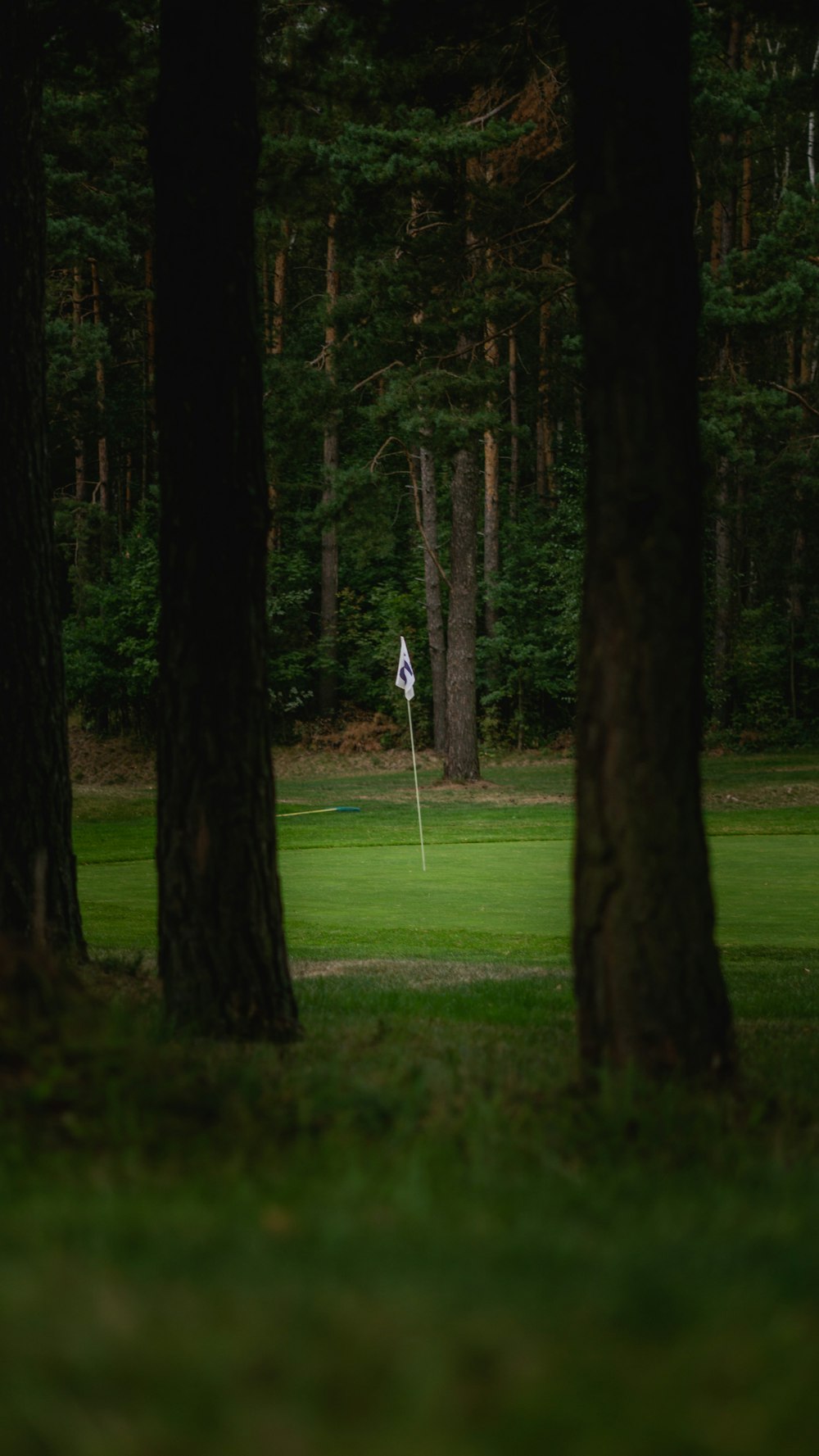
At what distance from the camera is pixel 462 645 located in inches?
1158

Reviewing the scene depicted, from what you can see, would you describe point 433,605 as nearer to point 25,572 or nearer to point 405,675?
point 405,675

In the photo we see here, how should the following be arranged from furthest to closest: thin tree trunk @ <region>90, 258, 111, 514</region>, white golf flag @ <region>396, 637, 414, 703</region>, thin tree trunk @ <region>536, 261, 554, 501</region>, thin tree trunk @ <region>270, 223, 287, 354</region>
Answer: thin tree trunk @ <region>536, 261, 554, 501</region>
thin tree trunk @ <region>270, 223, 287, 354</region>
thin tree trunk @ <region>90, 258, 111, 514</region>
white golf flag @ <region>396, 637, 414, 703</region>

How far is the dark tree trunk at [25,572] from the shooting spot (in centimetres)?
819

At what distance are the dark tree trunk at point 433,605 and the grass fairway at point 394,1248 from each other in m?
29.7

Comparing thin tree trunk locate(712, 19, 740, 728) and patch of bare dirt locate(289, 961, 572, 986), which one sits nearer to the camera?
patch of bare dirt locate(289, 961, 572, 986)

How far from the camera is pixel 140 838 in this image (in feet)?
68.5

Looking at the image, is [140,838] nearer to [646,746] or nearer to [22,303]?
[22,303]

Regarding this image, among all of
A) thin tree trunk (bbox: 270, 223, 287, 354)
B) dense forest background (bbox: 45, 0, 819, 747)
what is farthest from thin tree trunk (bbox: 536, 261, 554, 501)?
thin tree trunk (bbox: 270, 223, 287, 354)

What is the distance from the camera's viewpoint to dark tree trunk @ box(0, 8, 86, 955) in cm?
819

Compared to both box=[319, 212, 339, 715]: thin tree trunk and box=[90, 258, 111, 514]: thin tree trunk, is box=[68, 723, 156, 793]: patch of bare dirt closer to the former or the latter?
box=[319, 212, 339, 715]: thin tree trunk

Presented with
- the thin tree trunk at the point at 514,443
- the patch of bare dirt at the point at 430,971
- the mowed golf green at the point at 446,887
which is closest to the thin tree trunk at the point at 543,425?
the thin tree trunk at the point at 514,443

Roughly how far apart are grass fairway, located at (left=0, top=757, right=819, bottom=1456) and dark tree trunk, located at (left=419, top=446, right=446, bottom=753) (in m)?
29.7

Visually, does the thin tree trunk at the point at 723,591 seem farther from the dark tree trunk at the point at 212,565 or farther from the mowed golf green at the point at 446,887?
the dark tree trunk at the point at 212,565

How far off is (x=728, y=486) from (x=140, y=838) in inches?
922
